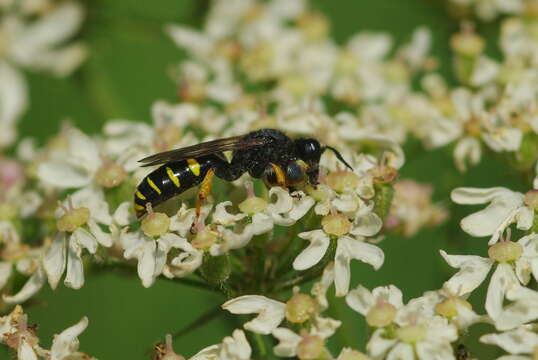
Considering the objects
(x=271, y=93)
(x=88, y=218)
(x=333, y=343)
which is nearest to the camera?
(x=88, y=218)

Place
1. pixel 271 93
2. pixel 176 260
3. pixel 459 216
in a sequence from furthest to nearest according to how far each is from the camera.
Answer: pixel 271 93 → pixel 459 216 → pixel 176 260

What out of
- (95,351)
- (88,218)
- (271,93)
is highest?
(271,93)

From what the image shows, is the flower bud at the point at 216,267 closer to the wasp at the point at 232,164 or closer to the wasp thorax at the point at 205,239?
the wasp thorax at the point at 205,239

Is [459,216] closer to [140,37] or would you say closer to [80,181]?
[80,181]

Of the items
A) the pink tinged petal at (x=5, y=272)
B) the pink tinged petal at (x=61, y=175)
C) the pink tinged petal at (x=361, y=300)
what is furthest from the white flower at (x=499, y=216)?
the pink tinged petal at (x=5, y=272)

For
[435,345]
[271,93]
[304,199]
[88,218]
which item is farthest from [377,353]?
[271,93]

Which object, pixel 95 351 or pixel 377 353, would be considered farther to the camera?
pixel 95 351

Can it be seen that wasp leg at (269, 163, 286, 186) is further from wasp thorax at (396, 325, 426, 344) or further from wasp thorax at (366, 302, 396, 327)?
wasp thorax at (396, 325, 426, 344)
